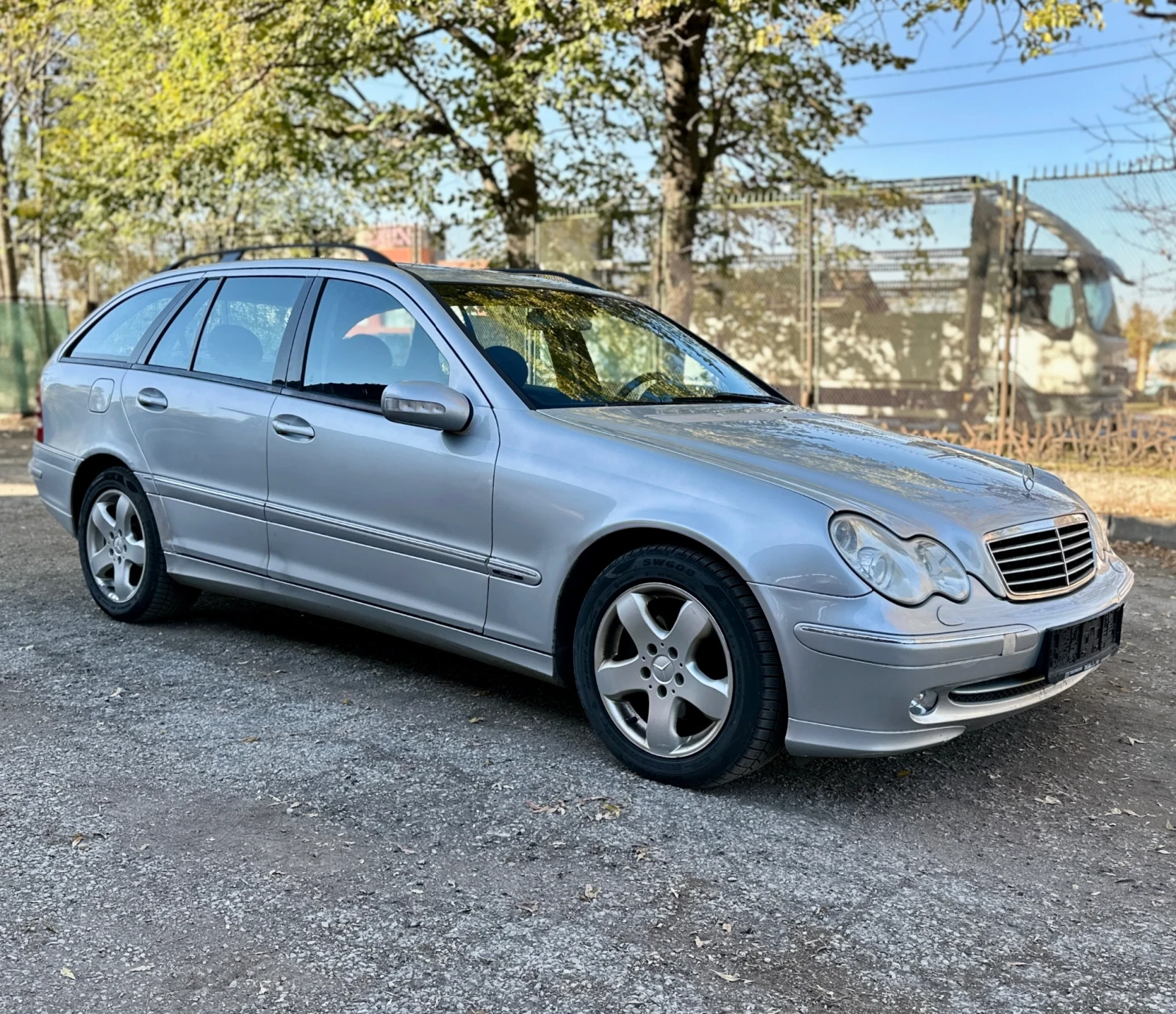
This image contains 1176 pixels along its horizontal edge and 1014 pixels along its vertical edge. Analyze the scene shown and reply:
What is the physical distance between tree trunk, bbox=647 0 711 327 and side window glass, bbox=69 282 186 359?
23.3 feet

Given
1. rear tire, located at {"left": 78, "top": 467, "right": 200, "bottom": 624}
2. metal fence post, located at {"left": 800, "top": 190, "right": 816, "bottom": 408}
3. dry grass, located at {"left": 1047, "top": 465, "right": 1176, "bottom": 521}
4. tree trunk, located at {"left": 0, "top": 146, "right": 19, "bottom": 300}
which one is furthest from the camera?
tree trunk, located at {"left": 0, "top": 146, "right": 19, "bottom": 300}

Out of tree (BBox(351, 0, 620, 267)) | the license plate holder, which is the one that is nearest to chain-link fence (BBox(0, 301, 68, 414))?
tree (BBox(351, 0, 620, 267))

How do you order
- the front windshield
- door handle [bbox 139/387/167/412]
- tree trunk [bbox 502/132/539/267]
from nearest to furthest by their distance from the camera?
1. the front windshield
2. door handle [bbox 139/387/167/412]
3. tree trunk [bbox 502/132/539/267]

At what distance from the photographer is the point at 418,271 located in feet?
15.8

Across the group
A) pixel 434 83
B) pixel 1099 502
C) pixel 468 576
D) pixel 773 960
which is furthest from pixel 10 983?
pixel 434 83

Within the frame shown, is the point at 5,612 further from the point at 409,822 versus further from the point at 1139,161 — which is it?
the point at 1139,161

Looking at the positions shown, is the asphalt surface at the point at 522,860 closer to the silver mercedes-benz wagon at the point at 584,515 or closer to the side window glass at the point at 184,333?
the silver mercedes-benz wagon at the point at 584,515

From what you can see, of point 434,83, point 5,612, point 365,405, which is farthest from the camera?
point 434,83

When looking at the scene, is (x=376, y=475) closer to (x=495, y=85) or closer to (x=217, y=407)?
(x=217, y=407)

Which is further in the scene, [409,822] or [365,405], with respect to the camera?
[365,405]

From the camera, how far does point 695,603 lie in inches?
141

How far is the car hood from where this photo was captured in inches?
138

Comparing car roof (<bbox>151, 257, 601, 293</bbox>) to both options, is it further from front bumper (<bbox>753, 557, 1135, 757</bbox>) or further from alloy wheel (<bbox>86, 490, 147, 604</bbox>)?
front bumper (<bbox>753, 557, 1135, 757</bbox>)

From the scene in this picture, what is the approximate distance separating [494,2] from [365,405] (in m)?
8.47
